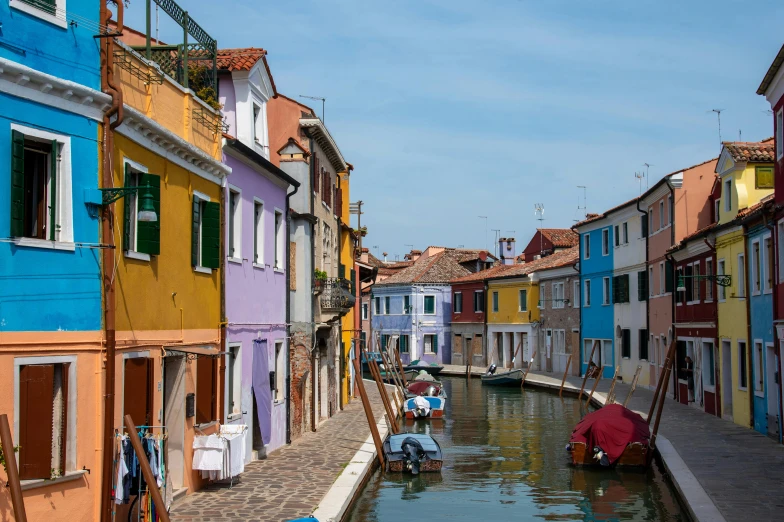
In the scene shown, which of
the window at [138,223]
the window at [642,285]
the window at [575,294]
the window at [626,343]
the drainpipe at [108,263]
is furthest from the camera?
the window at [575,294]

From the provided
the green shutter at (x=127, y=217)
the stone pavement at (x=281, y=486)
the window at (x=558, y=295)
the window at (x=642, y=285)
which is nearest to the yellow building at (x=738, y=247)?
the stone pavement at (x=281, y=486)

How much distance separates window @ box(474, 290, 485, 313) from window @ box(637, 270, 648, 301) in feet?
72.2

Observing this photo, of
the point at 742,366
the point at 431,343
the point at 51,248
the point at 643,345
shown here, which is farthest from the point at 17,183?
the point at 431,343

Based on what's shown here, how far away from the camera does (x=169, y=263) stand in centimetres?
1395

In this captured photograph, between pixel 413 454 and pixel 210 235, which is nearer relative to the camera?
pixel 210 235

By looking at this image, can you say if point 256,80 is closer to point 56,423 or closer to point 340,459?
point 340,459

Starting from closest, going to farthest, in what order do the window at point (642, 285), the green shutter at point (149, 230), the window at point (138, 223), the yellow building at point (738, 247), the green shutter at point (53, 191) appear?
1. the green shutter at point (53, 191)
2. the window at point (138, 223)
3. the green shutter at point (149, 230)
4. the yellow building at point (738, 247)
5. the window at point (642, 285)

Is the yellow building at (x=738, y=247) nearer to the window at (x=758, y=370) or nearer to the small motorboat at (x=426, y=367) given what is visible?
the window at (x=758, y=370)

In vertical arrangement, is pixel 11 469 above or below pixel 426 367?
above

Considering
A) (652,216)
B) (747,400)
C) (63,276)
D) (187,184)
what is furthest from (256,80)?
(652,216)

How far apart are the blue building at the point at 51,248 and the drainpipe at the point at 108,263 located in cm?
10

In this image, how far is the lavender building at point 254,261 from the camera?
700 inches

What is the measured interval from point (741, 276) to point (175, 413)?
676 inches

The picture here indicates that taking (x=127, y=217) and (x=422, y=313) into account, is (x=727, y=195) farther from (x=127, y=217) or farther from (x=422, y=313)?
(x=422, y=313)
